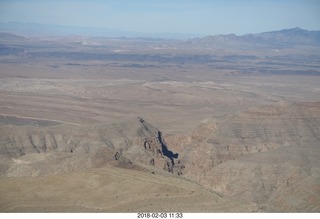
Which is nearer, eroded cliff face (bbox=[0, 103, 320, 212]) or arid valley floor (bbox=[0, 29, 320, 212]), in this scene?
arid valley floor (bbox=[0, 29, 320, 212])

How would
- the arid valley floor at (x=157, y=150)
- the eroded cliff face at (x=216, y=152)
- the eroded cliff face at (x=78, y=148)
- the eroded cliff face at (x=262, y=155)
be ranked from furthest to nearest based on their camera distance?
the eroded cliff face at (x=78, y=148)
the eroded cliff face at (x=216, y=152)
the eroded cliff face at (x=262, y=155)
the arid valley floor at (x=157, y=150)

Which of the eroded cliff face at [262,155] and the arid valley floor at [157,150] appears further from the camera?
the eroded cliff face at [262,155]

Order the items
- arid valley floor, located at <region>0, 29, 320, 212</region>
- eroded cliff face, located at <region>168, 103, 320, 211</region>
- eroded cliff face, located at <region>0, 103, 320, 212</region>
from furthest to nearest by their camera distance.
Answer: eroded cliff face, located at <region>0, 103, 320, 212</region> → eroded cliff face, located at <region>168, 103, 320, 211</region> → arid valley floor, located at <region>0, 29, 320, 212</region>

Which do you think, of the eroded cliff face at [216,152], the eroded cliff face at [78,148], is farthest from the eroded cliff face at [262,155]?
the eroded cliff face at [78,148]

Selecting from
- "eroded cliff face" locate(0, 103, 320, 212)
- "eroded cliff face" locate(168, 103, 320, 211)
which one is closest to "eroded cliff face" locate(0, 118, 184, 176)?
"eroded cliff face" locate(0, 103, 320, 212)

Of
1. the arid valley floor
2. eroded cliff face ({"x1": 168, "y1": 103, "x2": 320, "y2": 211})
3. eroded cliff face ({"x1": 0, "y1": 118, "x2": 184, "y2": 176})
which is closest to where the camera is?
the arid valley floor

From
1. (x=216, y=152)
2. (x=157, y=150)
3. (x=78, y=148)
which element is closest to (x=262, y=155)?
(x=216, y=152)

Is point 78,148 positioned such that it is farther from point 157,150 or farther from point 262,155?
point 262,155

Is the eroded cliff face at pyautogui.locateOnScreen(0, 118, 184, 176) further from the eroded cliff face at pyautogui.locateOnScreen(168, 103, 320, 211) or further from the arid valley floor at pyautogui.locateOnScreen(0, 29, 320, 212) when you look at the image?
the eroded cliff face at pyautogui.locateOnScreen(168, 103, 320, 211)

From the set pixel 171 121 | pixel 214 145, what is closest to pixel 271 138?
pixel 214 145

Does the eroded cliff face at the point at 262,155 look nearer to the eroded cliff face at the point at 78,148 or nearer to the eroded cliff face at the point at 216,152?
the eroded cliff face at the point at 216,152
